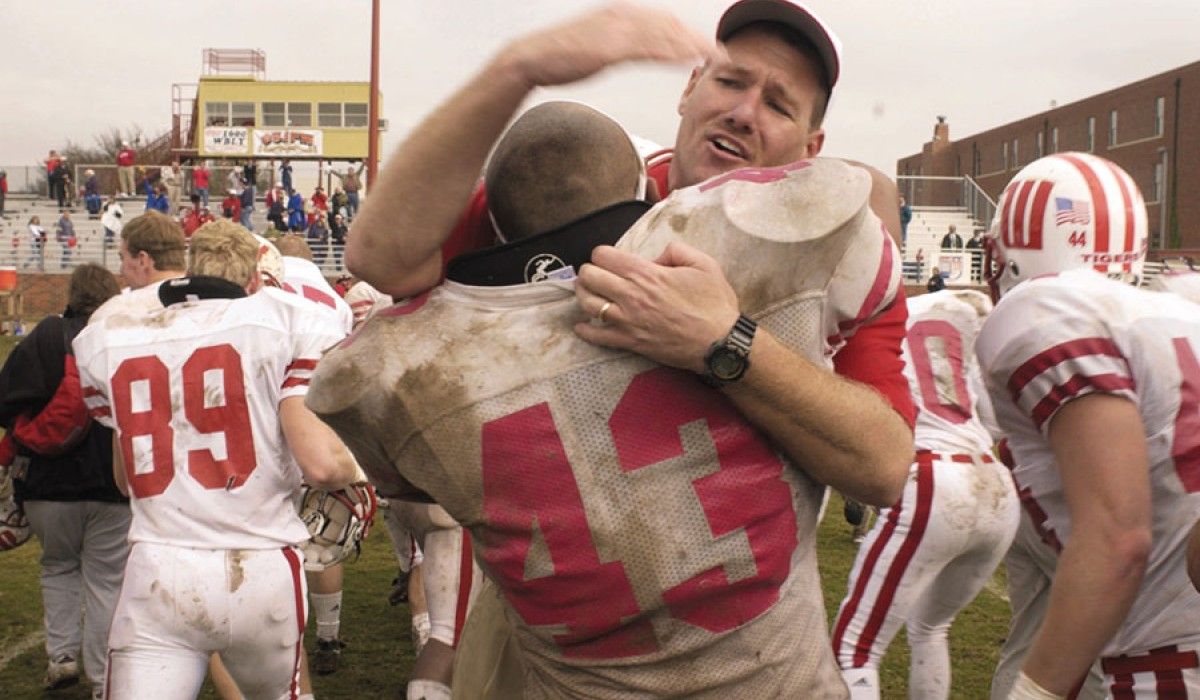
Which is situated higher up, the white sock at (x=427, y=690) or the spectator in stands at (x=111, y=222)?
the spectator in stands at (x=111, y=222)

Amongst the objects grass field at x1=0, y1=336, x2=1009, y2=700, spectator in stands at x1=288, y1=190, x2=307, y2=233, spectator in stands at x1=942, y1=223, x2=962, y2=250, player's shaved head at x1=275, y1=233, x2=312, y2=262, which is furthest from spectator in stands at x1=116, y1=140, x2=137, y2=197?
player's shaved head at x1=275, y1=233, x2=312, y2=262

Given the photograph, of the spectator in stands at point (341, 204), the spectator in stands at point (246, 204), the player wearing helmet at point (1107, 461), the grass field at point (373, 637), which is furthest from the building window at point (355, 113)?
the player wearing helmet at point (1107, 461)

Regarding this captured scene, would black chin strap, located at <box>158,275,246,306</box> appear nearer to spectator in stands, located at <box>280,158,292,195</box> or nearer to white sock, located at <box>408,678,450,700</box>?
white sock, located at <box>408,678,450,700</box>

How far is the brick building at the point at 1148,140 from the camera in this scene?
42.0 meters

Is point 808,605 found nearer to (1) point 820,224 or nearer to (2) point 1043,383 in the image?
(1) point 820,224

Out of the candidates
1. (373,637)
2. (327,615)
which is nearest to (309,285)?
(327,615)

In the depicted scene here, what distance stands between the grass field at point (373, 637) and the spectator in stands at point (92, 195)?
3201 cm

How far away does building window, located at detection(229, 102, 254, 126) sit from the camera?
51.2m

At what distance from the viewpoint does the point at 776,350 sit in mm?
1628

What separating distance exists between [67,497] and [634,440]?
14.9 feet

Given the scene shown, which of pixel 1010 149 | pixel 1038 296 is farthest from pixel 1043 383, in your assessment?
pixel 1010 149

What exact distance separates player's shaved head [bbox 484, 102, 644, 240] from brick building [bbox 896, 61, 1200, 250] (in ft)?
140

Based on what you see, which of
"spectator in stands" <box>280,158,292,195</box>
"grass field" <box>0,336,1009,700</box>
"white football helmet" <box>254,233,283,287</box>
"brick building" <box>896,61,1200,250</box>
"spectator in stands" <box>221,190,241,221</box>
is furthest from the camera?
"brick building" <box>896,61,1200,250</box>

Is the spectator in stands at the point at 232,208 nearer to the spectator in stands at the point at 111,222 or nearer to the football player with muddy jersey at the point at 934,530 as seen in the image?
the spectator in stands at the point at 111,222
